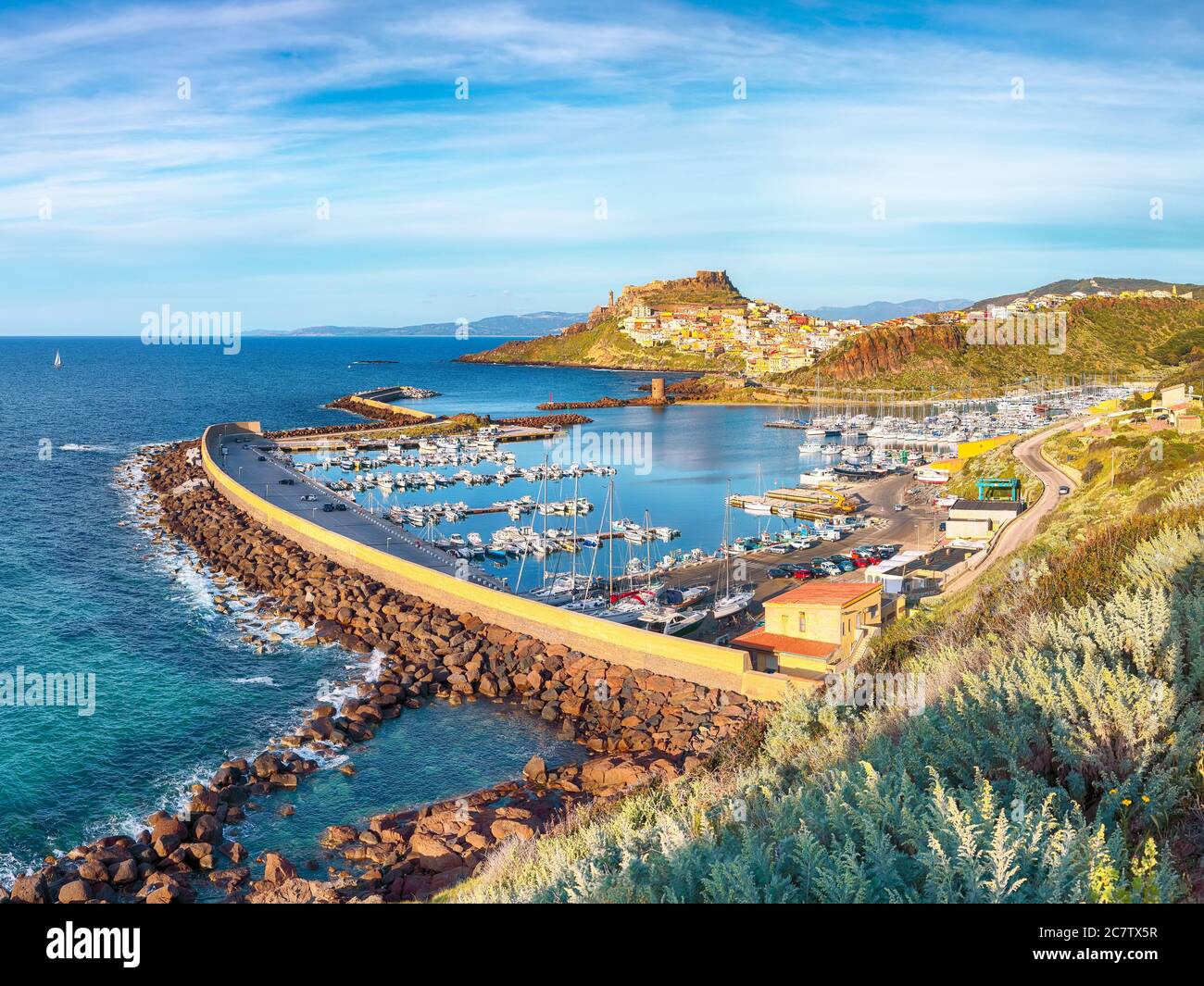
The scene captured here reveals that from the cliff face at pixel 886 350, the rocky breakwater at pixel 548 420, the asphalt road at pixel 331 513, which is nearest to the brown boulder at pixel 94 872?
the asphalt road at pixel 331 513

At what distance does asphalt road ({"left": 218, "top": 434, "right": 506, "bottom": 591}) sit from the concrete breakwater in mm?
2252

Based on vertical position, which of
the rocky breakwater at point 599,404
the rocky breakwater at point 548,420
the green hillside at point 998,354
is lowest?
the rocky breakwater at point 548,420

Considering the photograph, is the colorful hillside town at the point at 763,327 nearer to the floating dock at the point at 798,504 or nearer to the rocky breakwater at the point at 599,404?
the rocky breakwater at the point at 599,404

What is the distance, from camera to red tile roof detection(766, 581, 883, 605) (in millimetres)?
17109

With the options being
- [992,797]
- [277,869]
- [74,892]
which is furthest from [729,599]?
[992,797]

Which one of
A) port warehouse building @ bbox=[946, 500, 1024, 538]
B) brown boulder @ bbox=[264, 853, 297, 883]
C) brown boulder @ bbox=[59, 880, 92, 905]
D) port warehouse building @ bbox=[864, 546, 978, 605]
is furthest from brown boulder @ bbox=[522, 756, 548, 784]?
port warehouse building @ bbox=[946, 500, 1024, 538]

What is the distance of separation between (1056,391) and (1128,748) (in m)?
79.1

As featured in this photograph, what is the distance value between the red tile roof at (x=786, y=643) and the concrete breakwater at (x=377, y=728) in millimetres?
1515

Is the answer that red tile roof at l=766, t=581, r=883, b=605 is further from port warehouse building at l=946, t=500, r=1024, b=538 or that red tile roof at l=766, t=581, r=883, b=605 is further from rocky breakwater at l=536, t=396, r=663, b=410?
rocky breakwater at l=536, t=396, r=663, b=410

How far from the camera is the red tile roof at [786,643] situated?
1673 cm

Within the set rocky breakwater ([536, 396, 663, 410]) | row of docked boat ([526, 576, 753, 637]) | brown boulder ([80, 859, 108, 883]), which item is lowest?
brown boulder ([80, 859, 108, 883])

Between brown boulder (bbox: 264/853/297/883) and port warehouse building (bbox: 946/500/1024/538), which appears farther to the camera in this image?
port warehouse building (bbox: 946/500/1024/538)

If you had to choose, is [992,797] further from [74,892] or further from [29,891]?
[29,891]

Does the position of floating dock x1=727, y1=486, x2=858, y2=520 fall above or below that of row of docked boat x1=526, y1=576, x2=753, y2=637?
above
